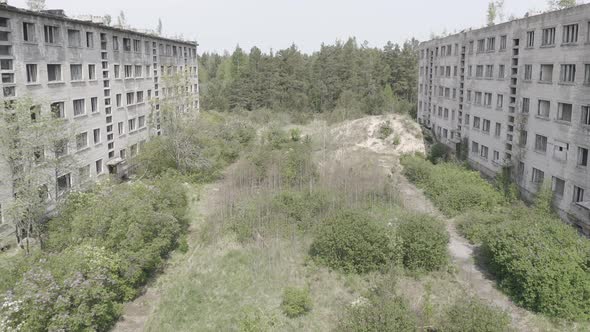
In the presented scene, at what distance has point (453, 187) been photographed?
33.5m

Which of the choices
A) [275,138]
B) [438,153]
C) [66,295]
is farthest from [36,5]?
[438,153]

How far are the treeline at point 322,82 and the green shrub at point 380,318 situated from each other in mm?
59078

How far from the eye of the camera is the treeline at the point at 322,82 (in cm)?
7756

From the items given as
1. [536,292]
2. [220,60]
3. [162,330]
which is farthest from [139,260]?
[220,60]

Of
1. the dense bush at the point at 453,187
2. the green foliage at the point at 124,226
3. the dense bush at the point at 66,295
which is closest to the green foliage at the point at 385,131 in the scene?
the dense bush at the point at 453,187

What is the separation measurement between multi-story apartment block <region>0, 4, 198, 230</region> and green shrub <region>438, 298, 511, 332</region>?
20.5 metres

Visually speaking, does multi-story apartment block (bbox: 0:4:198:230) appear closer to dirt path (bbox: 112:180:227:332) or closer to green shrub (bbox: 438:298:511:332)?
dirt path (bbox: 112:180:227:332)

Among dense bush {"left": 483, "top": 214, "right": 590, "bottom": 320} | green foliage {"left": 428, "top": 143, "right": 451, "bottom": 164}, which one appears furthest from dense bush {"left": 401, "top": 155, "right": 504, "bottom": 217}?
dense bush {"left": 483, "top": 214, "right": 590, "bottom": 320}

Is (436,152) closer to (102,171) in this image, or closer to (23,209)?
(102,171)

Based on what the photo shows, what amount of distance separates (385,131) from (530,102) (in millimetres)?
22408

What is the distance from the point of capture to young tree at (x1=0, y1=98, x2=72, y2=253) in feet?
73.2

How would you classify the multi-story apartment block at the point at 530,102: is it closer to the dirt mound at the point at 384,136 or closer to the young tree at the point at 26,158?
the dirt mound at the point at 384,136

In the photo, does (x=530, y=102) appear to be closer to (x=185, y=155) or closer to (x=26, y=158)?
(x=185, y=155)

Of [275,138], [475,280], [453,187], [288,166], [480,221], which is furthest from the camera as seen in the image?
[275,138]
